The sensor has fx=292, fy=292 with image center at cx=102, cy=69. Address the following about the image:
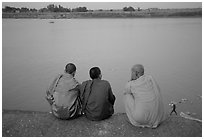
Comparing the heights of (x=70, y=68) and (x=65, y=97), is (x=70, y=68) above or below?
above

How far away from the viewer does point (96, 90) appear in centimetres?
321

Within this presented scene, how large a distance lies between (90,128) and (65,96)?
17.6 inches

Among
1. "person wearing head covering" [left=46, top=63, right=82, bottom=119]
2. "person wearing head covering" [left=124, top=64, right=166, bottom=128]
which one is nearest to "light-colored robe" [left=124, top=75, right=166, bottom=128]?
"person wearing head covering" [left=124, top=64, right=166, bottom=128]

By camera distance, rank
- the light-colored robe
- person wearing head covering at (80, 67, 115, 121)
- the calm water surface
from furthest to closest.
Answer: the calm water surface → person wearing head covering at (80, 67, 115, 121) → the light-colored robe

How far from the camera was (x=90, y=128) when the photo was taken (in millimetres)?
3188

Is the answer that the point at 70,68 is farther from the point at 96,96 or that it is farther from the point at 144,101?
the point at 144,101

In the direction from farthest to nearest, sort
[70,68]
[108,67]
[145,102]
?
[108,67], [70,68], [145,102]

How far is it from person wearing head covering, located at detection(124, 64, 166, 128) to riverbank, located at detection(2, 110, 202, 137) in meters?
0.12

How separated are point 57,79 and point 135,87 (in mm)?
896

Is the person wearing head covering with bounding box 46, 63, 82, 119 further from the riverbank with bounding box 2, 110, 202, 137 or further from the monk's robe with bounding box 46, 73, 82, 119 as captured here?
the riverbank with bounding box 2, 110, 202, 137

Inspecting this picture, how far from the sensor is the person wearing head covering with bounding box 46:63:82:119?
325cm

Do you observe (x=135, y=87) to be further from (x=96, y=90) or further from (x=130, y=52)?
(x=130, y=52)

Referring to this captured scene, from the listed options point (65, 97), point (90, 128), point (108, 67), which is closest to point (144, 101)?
point (90, 128)

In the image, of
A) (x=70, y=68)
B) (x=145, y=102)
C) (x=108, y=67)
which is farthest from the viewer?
(x=108, y=67)
